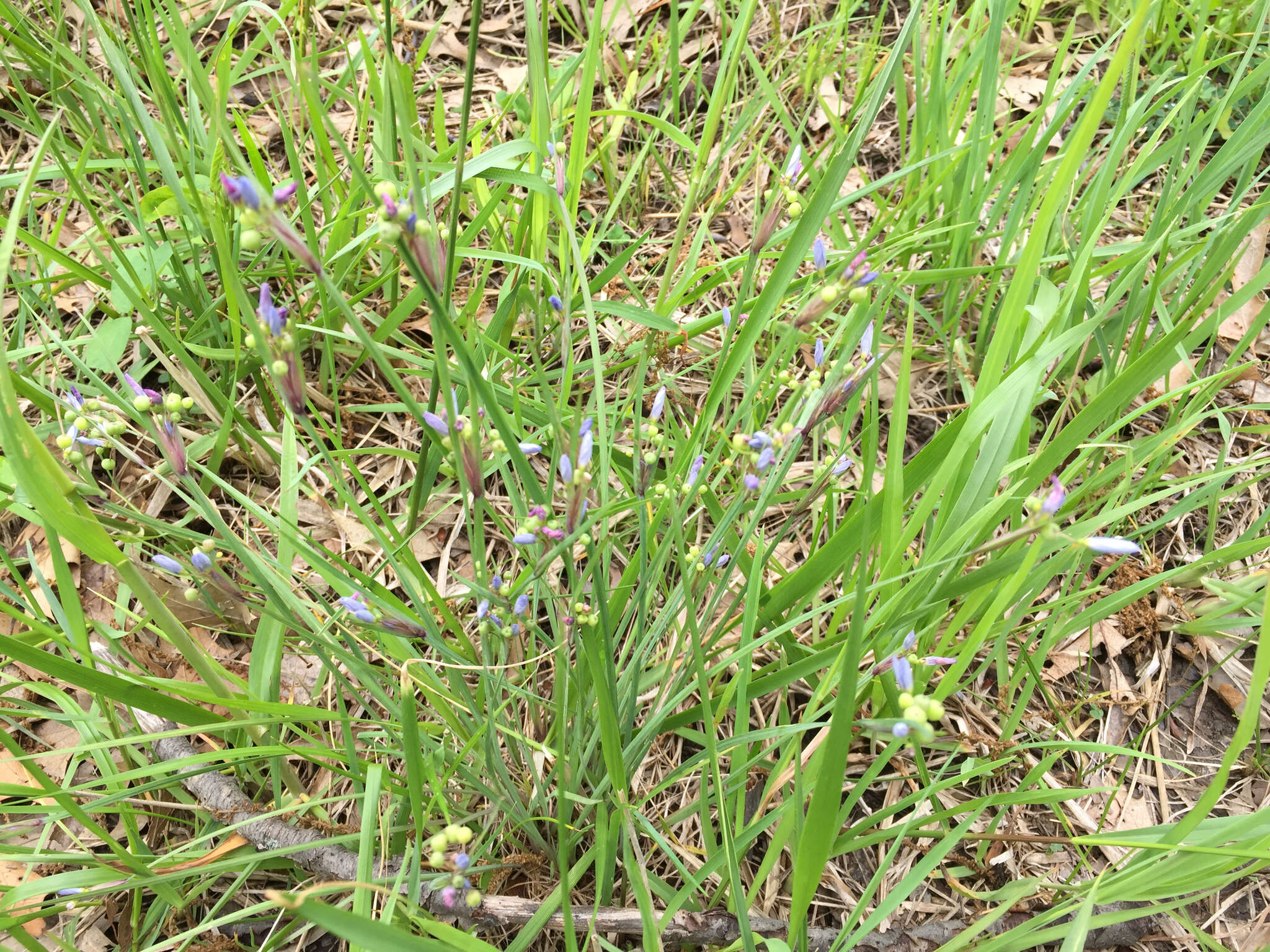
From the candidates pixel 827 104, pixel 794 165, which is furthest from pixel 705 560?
pixel 827 104

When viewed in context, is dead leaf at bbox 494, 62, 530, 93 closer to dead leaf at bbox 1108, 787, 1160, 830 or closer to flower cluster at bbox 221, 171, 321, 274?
flower cluster at bbox 221, 171, 321, 274

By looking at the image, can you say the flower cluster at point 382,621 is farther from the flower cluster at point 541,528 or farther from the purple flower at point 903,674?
the purple flower at point 903,674

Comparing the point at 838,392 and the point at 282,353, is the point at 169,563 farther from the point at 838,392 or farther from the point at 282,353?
the point at 838,392

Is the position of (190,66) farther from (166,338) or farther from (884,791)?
(884,791)

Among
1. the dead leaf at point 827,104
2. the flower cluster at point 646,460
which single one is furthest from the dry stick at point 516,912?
the dead leaf at point 827,104

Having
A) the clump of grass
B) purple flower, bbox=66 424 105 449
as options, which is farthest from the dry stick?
purple flower, bbox=66 424 105 449

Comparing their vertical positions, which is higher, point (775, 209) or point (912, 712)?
point (775, 209)
